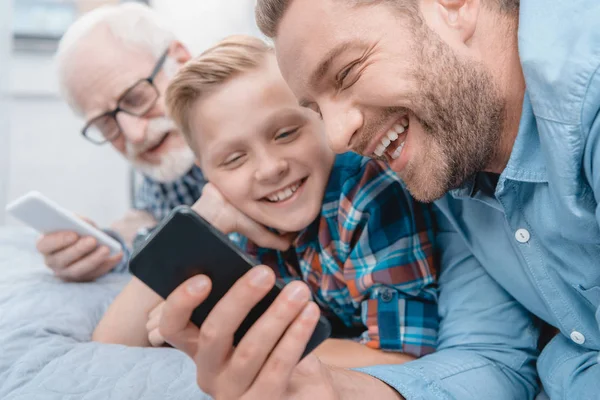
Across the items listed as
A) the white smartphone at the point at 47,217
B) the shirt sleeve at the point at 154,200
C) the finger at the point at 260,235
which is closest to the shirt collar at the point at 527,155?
the finger at the point at 260,235

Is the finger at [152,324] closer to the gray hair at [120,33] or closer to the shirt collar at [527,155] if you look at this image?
the shirt collar at [527,155]

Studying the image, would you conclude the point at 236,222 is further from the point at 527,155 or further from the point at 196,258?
the point at 527,155

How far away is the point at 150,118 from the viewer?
6.05 feet

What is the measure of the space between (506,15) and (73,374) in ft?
2.83

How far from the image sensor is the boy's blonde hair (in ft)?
3.70

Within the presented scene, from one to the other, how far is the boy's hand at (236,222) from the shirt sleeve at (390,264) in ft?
0.56

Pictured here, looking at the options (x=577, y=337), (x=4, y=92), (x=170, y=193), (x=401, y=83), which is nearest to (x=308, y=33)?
(x=401, y=83)

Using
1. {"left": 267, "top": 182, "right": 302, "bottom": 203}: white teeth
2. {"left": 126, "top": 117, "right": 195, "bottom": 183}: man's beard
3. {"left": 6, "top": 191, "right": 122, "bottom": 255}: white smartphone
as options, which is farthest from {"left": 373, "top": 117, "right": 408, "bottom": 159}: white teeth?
{"left": 126, "top": 117, "right": 195, "bottom": 183}: man's beard

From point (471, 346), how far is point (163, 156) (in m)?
Answer: 1.19

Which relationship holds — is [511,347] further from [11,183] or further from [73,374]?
[11,183]

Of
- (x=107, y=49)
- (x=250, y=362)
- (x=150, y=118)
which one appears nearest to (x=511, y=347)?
(x=250, y=362)

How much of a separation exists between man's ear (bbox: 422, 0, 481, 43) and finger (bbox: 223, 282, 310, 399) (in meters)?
0.42

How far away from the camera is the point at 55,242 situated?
4.77 ft

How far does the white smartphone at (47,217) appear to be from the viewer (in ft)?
4.51
